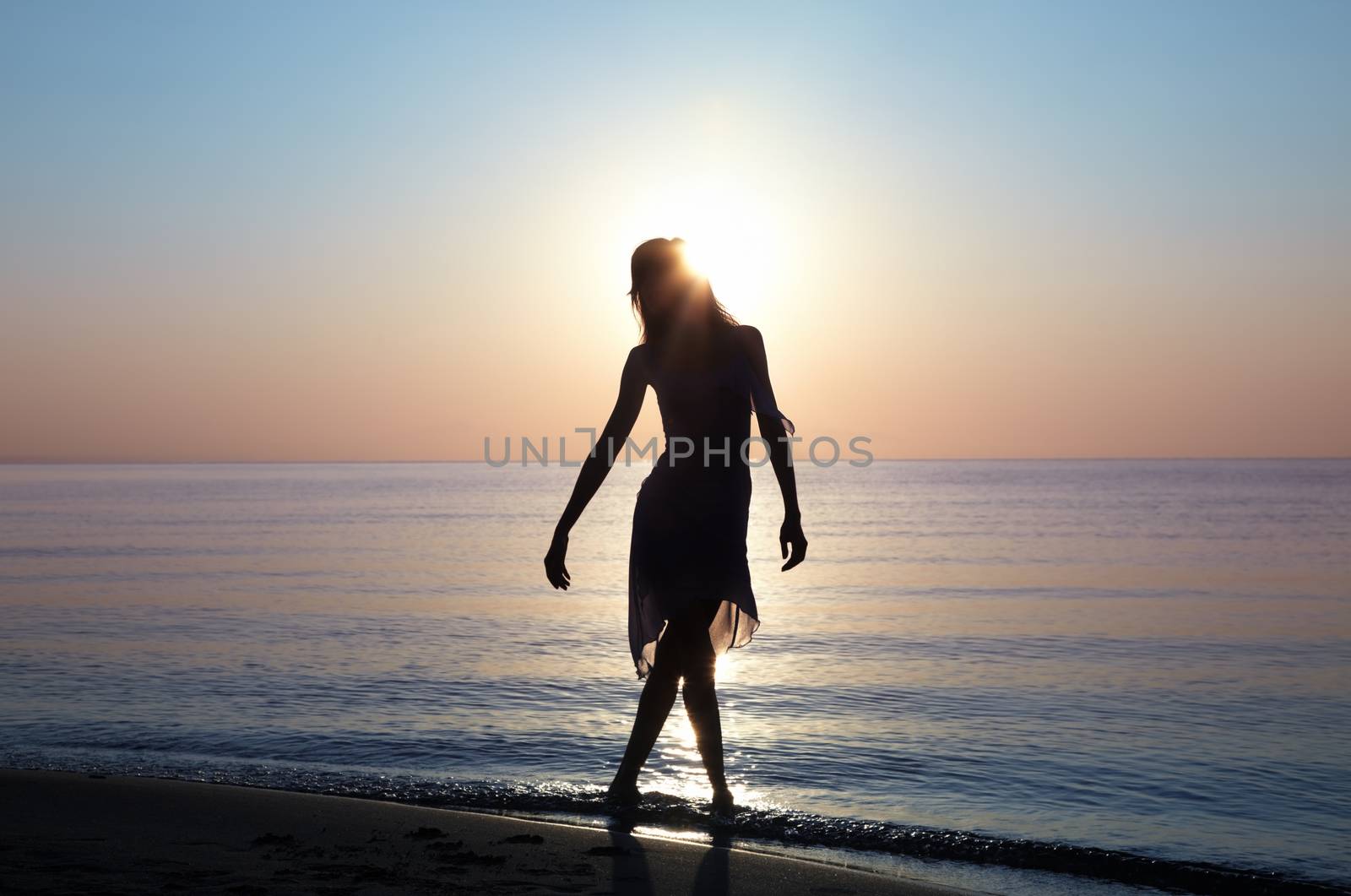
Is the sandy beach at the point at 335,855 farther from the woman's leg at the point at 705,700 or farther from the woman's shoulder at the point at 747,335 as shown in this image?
the woman's shoulder at the point at 747,335

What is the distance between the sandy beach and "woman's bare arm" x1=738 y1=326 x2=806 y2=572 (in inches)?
43.8

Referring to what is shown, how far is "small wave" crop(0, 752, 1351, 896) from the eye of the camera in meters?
3.59

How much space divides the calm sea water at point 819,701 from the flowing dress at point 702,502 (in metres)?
0.76

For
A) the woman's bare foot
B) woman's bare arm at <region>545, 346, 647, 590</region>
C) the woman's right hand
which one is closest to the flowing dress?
woman's bare arm at <region>545, 346, 647, 590</region>

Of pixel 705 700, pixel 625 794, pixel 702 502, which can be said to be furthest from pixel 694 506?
pixel 625 794

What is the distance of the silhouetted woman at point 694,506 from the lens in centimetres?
407

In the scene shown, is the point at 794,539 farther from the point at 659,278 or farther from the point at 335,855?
the point at 335,855

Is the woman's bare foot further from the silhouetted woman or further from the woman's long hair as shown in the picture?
the woman's long hair

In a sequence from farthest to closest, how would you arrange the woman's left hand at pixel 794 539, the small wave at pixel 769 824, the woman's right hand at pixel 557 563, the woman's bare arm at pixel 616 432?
the woman's bare arm at pixel 616 432 → the woman's right hand at pixel 557 563 → the woman's left hand at pixel 794 539 → the small wave at pixel 769 824

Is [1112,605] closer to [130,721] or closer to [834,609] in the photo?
[834,609]

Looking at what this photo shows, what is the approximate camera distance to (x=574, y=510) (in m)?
4.18

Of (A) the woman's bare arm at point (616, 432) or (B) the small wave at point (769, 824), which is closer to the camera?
(B) the small wave at point (769, 824)

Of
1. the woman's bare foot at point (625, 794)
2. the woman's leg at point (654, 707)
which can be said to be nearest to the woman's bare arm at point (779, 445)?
the woman's leg at point (654, 707)

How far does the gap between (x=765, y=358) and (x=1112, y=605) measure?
31.1 ft
